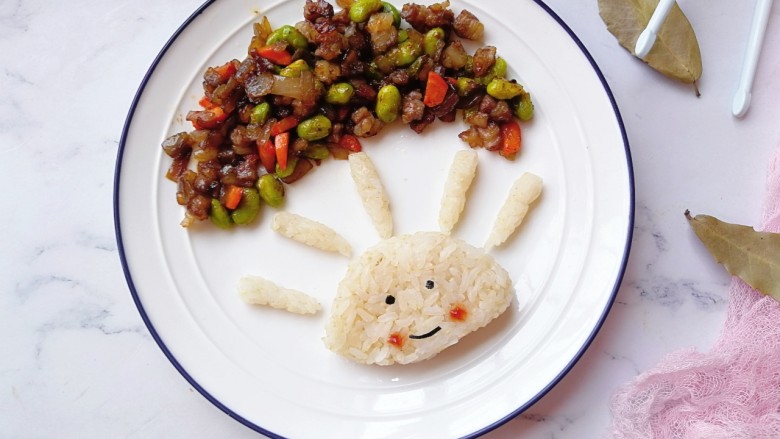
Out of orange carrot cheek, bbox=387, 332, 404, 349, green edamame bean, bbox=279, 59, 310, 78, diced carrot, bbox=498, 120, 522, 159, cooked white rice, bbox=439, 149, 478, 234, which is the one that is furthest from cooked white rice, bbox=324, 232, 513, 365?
green edamame bean, bbox=279, 59, 310, 78

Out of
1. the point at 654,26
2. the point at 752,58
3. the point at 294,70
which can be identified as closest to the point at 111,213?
the point at 294,70

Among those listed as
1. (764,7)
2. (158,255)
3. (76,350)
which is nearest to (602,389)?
(764,7)

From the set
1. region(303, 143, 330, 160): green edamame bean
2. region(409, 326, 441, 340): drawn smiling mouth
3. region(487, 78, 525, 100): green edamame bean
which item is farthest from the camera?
region(303, 143, 330, 160): green edamame bean

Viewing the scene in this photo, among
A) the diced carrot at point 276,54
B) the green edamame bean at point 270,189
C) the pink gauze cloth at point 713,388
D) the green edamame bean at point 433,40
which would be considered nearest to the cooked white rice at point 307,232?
the green edamame bean at point 270,189

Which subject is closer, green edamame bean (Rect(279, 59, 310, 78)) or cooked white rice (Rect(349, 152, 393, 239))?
green edamame bean (Rect(279, 59, 310, 78))

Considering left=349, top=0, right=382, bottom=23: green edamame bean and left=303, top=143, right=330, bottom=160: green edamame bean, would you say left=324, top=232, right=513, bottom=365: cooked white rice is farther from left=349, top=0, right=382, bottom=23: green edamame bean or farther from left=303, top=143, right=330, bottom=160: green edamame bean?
left=349, top=0, right=382, bottom=23: green edamame bean

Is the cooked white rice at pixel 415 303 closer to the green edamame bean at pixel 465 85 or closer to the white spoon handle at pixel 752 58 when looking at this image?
the green edamame bean at pixel 465 85

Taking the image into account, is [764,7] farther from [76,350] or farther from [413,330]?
[76,350]
